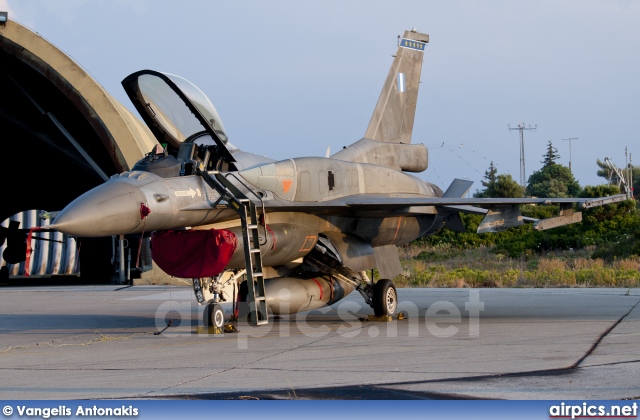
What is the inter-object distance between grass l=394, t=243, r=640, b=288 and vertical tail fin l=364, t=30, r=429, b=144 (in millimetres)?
4440

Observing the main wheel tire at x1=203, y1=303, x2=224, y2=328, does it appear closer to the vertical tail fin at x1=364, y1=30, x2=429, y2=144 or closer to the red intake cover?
the red intake cover

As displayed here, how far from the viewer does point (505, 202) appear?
11703 millimetres

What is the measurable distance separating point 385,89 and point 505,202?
449 centimetres

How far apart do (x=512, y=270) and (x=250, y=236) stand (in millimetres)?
14906

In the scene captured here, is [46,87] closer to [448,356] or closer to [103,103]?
[103,103]

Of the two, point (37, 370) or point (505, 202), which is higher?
point (505, 202)

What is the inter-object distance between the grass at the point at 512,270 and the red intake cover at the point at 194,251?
8.91m

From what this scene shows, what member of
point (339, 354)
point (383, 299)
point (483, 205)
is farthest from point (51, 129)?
point (339, 354)

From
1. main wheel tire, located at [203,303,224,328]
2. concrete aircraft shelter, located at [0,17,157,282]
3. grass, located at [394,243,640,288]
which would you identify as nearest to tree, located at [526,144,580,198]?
grass, located at [394,243,640,288]

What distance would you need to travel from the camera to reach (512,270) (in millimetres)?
23938

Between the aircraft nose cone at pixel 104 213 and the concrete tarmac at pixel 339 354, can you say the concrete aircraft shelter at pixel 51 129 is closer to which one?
the concrete tarmac at pixel 339 354

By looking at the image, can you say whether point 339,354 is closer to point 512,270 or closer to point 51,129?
point 512,270

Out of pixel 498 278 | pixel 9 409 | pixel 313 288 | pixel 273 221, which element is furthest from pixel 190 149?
pixel 498 278

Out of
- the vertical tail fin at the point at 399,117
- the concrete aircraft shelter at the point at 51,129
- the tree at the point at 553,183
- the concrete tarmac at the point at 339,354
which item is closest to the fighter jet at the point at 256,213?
the vertical tail fin at the point at 399,117
